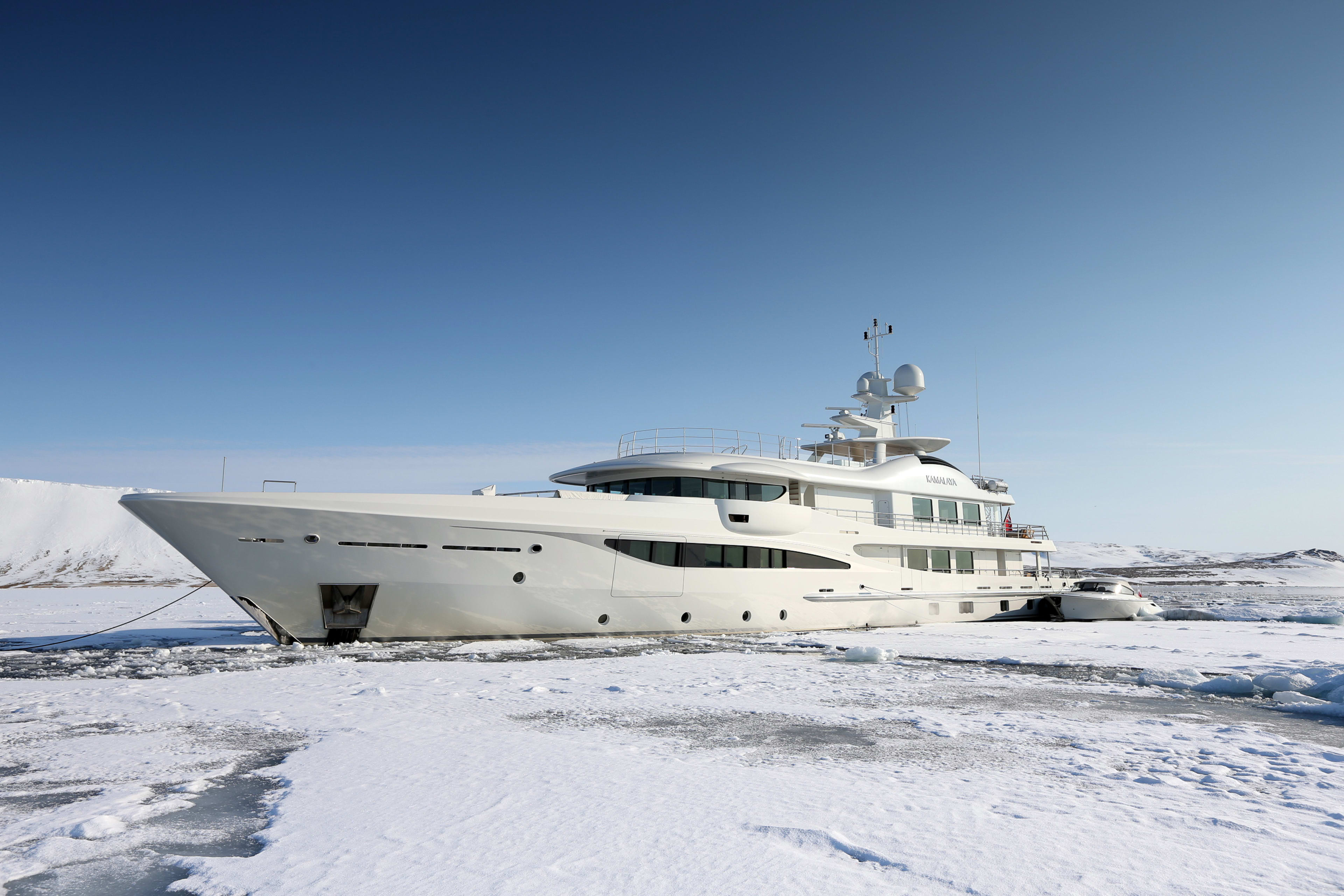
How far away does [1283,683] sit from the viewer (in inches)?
364

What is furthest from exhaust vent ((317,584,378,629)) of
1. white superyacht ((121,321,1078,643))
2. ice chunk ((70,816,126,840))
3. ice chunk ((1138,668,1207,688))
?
ice chunk ((1138,668,1207,688))

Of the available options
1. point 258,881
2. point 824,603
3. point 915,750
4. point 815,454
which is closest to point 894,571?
point 824,603

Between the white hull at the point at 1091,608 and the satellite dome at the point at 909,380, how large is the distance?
8435 mm

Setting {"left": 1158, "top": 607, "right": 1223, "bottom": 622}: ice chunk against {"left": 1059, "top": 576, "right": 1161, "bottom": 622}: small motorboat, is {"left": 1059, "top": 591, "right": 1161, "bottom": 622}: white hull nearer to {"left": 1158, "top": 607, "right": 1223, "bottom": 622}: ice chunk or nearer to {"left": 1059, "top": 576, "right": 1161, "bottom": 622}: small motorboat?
{"left": 1059, "top": 576, "right": 1161, "bottom": 622}: small motorboat

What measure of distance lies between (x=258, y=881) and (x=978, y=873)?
11.1 ft

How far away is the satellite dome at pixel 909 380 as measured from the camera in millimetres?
24953

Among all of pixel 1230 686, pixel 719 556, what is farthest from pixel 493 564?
pixel 1230 686

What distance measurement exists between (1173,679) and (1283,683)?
1181 mm

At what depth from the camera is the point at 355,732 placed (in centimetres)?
675

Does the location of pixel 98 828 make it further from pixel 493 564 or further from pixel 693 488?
pixel 693 488

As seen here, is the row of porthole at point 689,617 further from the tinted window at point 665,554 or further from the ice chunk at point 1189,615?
the ice chunk at point 1189,615

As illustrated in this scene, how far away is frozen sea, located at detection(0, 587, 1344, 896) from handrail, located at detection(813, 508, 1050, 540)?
29.5 feet

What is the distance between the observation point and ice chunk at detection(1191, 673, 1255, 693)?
928 cm

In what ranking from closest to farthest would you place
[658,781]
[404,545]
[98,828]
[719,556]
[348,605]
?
1. [98,828]
2. [658,781]
3. [404,545]
4. [348,605]
5. [719,556]
